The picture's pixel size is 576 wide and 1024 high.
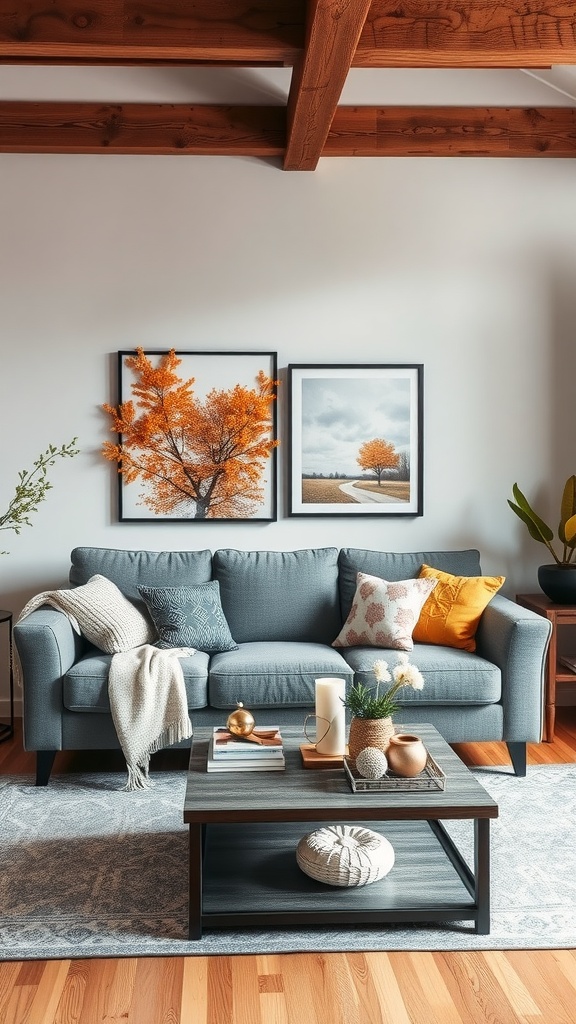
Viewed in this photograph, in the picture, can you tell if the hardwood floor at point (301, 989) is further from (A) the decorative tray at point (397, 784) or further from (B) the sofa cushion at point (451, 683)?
(B) the sofa cushion at point (451, 683)

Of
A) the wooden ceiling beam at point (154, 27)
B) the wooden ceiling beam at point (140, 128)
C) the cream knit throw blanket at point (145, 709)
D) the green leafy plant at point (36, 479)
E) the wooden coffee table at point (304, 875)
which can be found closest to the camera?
the wooden coffee table at point (304, 875)

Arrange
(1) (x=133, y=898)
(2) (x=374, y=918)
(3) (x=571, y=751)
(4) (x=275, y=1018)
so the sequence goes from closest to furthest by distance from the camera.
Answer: (4) (x=275, y=1018), (2) (x=374, y=918), (1) (x=133, y=898), (3) (x=571, y=751)

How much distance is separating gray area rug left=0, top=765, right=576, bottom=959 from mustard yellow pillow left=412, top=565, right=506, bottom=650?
2.05 feet

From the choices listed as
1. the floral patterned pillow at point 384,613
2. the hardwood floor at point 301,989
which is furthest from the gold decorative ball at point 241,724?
the floral patterned pillow at point 384,613

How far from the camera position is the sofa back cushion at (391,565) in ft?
13.6

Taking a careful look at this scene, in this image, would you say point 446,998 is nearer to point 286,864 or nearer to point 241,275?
point 286,864

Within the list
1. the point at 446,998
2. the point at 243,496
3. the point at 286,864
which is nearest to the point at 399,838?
the point at 286,864

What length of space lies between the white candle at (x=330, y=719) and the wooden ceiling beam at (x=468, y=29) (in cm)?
227

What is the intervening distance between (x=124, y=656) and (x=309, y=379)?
1.73 metres

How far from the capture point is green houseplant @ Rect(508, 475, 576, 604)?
4.12 metres

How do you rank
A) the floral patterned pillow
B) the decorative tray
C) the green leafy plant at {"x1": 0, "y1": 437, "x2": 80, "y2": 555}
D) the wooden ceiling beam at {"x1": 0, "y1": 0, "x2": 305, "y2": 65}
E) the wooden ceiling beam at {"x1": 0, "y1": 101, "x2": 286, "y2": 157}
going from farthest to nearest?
the green leafy plant at {"x1": 0, "y1": 437, "x2": 80, "y2": 555} < the wooden ceiling beam at {"x1": 0, "y1": 101, "x2": 286, "y2": 157} < the floral patterned pillow < the wooden ceiling beam at {"x1": 0, "y1": 0, "x2": 305, "y2": 65} < the decorative tray

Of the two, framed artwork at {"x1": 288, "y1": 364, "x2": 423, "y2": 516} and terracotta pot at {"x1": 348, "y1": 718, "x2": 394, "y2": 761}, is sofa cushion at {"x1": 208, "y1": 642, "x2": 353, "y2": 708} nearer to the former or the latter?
terracotta pot at {"x1": 348, "y1": 718, "x2": 394, "y2": 761}

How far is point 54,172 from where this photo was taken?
438 cm

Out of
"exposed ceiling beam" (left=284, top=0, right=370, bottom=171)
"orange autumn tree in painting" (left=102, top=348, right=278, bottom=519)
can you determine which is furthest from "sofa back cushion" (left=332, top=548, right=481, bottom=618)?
"exposed ceiling beam" (left=284, top=0, right=370, bottom=171)
